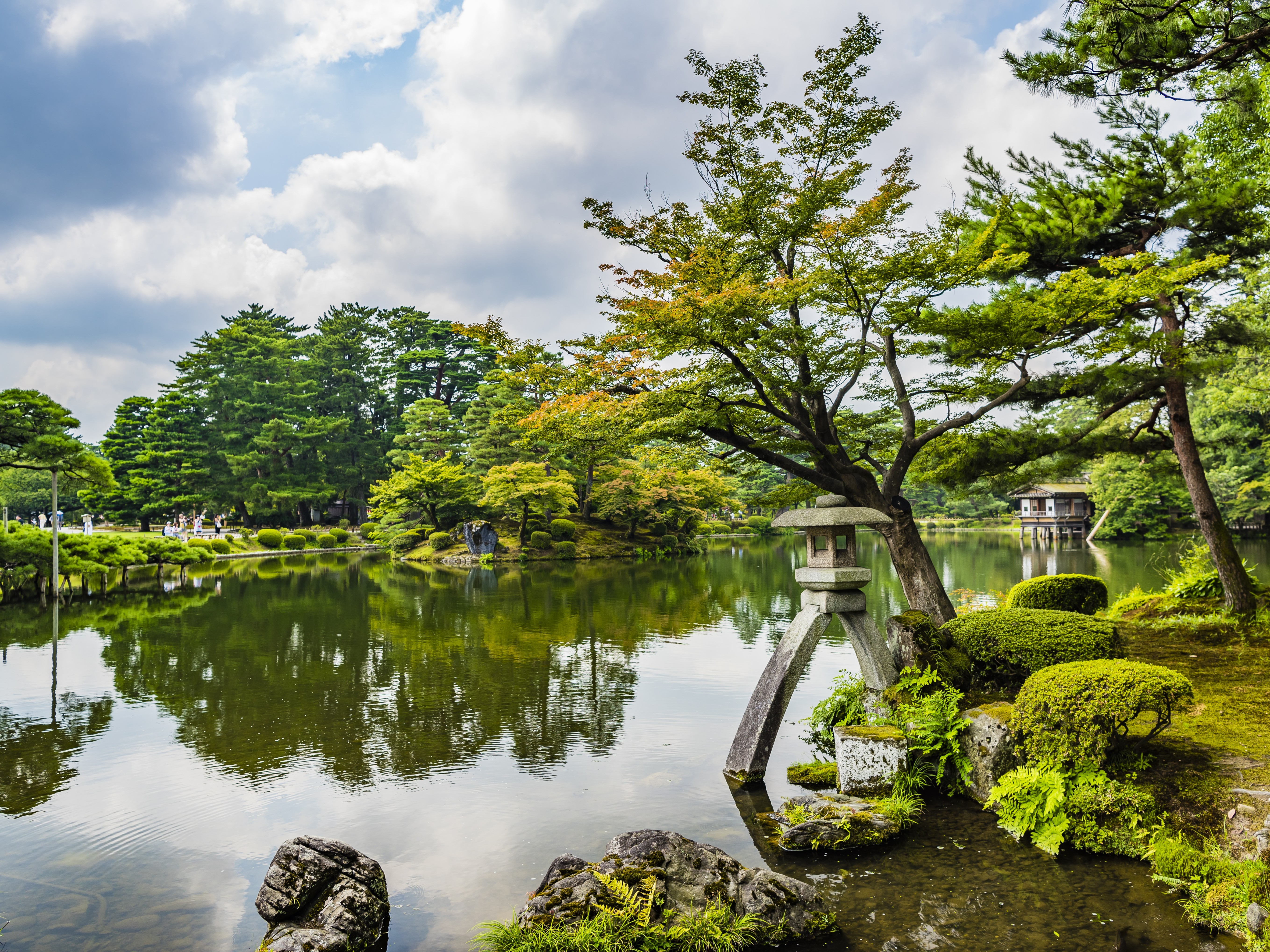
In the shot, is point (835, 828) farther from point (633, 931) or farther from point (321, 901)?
point (321, 901)

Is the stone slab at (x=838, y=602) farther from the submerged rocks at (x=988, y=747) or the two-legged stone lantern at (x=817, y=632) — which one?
the submerged rocks at (x=988, y=747)

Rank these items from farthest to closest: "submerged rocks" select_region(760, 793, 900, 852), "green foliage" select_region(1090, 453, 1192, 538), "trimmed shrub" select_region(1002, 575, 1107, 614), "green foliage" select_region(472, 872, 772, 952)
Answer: "green foliage" select_region(1090, 453, 1192, 538) → "trimmed shrub" select_region(1002, 575, 1107, 614) → "submerged rocks" select_region(760, 793, 900, 852) → "green foliage" select_region(472, 872, 772, 952)

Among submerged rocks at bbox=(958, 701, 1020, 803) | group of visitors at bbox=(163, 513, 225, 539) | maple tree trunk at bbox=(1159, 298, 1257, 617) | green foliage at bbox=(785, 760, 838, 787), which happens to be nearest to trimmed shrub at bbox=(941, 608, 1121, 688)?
submerged rocks at bbox=(958, 701, 1020, 803)

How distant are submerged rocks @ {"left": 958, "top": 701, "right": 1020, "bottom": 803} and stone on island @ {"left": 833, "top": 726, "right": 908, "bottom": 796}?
1.38ft

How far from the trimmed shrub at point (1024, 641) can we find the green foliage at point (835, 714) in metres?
0.93

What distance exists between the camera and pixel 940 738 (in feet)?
16.0

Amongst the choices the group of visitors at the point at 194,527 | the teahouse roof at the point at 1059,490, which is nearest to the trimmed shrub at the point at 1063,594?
the group of visitors at the point at 194,527

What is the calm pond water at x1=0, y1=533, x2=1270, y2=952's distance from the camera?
12.0 ft

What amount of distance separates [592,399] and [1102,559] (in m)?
22.9

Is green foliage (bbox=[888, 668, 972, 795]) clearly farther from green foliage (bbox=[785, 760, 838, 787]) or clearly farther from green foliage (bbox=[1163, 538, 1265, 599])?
green foliage (bbox=[1163, 538, 1265, 599])

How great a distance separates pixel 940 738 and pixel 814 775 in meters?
1.01

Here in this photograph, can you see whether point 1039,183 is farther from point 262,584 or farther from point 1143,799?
point 262,584

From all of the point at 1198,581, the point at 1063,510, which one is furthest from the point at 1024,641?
the point at 1063,510

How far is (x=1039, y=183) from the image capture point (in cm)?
853
